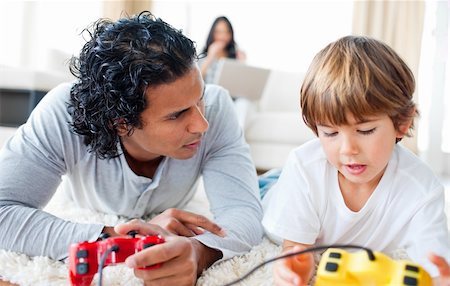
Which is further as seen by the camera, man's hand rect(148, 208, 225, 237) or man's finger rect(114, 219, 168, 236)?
man's hand rect(148, 208, 225, 237)

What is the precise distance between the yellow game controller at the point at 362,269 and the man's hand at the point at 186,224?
0.35 metres

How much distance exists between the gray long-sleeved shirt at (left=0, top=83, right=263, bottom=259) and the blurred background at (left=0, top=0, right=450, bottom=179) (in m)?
2.63

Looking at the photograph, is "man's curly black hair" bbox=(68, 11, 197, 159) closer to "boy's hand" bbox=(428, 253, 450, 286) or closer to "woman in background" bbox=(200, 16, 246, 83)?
"boy's hand" bbox=(428, 253, 450, 286)

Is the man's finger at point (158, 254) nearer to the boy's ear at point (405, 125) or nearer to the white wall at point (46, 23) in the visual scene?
the boy's ear at point (405, 125)

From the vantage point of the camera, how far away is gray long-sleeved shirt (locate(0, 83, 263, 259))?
0.90 m

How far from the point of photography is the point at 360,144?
823 millimetres

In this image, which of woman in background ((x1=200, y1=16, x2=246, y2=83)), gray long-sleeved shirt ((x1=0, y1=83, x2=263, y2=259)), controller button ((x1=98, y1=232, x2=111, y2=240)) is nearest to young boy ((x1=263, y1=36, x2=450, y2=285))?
gray long-sleeved shirt ((x1=0, y1=83, x2=263, y2=259))

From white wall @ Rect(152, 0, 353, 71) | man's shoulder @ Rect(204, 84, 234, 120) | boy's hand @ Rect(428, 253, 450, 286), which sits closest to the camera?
boy's hand @ Rect(428, 253, 450, 286)

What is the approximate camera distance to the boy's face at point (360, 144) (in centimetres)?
82

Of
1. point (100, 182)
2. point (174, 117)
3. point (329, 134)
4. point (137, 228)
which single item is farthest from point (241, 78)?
point (137, 228)

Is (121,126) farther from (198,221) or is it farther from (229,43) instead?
(229,43)

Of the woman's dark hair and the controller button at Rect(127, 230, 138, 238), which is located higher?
the woman's dark hair

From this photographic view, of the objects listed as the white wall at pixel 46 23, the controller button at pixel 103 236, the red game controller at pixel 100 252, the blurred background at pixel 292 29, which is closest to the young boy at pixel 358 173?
the red game controller at pixel 100 252

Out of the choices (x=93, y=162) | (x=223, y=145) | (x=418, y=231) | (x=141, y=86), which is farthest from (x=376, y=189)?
(x=93, y=162)
